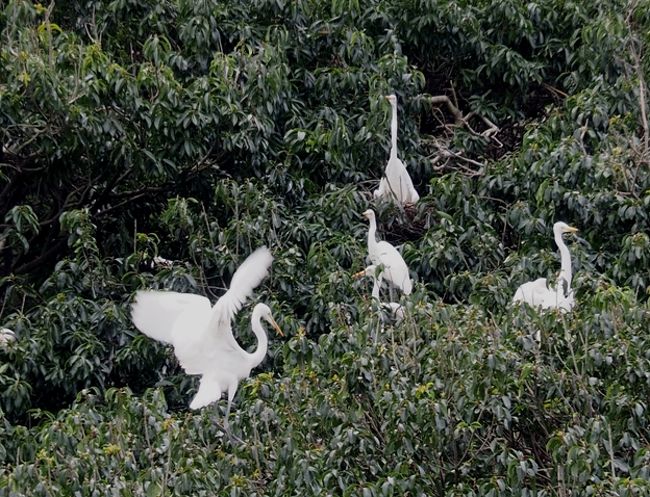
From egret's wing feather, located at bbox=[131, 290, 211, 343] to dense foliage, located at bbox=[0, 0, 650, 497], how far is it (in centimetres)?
20

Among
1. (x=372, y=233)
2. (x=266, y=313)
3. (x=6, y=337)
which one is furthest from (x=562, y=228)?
(x=6, y=337)

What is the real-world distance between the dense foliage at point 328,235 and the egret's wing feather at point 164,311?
0.20 metres

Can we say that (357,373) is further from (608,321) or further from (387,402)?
(608,321)

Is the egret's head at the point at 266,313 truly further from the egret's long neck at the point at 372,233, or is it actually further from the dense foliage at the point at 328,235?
the egret's long neck at the point at 372,233

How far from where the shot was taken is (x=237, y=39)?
33.8ft

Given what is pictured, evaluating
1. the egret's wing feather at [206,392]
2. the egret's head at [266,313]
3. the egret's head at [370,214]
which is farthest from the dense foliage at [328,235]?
the egret's wing feather at [206,392]

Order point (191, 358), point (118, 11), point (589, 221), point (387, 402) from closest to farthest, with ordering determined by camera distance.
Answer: point (387, 402), point (191, 358), point (589, 221), point (118, 11)

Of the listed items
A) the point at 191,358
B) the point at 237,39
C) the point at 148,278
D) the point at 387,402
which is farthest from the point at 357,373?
the point at 237,39

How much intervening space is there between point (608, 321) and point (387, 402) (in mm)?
939

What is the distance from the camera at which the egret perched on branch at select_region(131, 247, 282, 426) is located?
8.38 metres

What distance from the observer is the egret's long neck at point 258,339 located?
8406 mm

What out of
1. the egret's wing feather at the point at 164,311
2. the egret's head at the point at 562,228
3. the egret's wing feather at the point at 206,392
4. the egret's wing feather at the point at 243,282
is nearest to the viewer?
the egret's wing feather at the point at 243,282

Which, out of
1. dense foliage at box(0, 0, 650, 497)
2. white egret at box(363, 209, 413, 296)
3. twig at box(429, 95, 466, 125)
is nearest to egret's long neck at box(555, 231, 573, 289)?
dense foliage at box(0, 0, 650, 497)

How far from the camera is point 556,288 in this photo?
7656 mm
